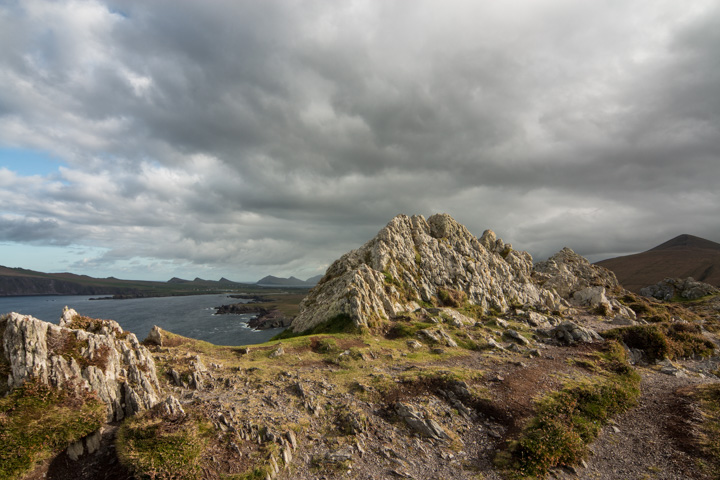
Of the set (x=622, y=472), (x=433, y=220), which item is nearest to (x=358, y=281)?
(x=622, y=472)

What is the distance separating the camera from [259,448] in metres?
17.9

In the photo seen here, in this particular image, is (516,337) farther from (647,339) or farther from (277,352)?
(277,352)

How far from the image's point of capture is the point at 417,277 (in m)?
63.6

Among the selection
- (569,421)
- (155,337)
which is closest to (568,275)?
(569,421)

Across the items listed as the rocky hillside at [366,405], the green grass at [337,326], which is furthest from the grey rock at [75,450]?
the green grass at [337,326]

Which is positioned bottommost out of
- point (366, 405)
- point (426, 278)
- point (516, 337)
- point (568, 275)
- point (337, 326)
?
point (366, 405)

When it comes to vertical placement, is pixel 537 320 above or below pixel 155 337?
below

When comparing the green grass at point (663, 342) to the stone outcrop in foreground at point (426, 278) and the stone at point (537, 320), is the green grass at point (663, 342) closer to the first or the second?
the stone at point (537, 320)

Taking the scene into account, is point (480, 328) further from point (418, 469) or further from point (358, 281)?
point (418, 469)

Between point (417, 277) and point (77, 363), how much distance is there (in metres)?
53.3

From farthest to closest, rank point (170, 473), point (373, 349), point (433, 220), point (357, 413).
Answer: point (433, 220)
point (373, 349)
point (357, 413)
point (170, 473)

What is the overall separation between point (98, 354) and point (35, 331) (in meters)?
3.41

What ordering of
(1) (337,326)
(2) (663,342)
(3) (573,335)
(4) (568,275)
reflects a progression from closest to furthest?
(2) (663,342) → (1) (337,326) → (3) (573,335) → (4) (568,275)

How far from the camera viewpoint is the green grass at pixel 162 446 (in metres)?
15.0
